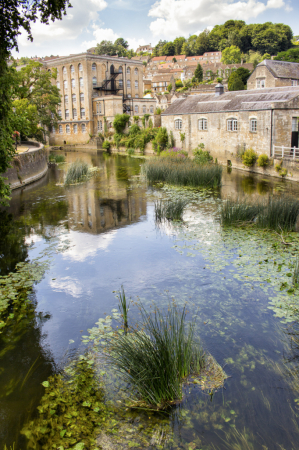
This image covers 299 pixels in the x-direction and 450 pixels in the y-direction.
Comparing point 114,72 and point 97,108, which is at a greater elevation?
point 114,72

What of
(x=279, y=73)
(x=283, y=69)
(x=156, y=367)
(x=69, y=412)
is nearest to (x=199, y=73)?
(x=283, y=69)

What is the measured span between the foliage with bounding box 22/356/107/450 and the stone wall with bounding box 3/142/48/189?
1541 cm

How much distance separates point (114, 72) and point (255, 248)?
2107 inches

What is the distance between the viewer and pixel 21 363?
5.58m

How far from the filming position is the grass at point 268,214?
34.7 ft

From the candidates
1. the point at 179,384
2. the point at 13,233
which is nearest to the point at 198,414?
the point at 179,384

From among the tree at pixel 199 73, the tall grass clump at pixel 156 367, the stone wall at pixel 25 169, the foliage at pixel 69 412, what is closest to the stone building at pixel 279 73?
the stone wall at pixel 25 169

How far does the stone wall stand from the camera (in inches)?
780

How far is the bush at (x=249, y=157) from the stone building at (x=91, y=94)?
31.5 meters

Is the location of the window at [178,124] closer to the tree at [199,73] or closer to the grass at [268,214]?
the grass at [268,214]

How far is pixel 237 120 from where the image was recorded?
24562 mm

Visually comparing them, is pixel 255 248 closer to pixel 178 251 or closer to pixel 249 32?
pixel 178 251

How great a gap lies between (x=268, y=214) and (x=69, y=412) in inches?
323

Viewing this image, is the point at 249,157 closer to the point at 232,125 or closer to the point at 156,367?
the point at 232,125
